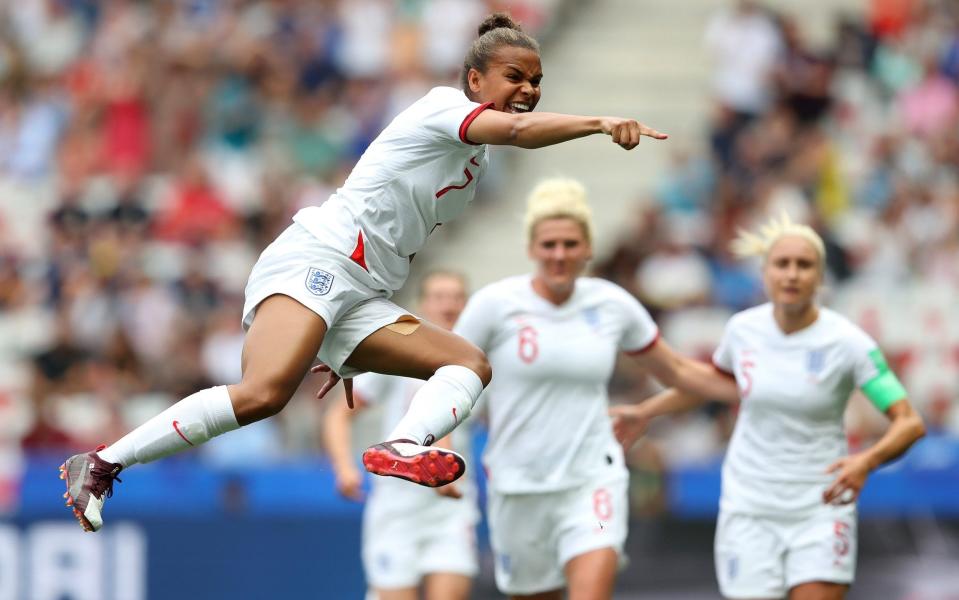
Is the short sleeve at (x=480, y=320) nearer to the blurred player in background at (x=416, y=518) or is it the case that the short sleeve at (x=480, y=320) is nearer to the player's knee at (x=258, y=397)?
the blurred player in background at (x=416, y=518)

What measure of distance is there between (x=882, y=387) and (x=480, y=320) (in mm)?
1970

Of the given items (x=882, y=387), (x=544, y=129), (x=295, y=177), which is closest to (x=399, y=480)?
(x=882, y=387)

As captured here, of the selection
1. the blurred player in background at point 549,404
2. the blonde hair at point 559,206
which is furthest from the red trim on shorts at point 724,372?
the blonde hair at point 559,206

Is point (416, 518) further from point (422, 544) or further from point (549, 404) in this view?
point (549, 404)

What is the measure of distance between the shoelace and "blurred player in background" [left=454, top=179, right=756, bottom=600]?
2.15m

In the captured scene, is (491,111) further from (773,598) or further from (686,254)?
(686,254)

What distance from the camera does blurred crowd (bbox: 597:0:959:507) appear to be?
13625mm

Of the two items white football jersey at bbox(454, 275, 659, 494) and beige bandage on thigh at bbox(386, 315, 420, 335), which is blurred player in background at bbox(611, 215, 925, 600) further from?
beige bandage on thigh at bbox(386, 315, 420, 335)

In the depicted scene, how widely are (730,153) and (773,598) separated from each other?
8.10 meters

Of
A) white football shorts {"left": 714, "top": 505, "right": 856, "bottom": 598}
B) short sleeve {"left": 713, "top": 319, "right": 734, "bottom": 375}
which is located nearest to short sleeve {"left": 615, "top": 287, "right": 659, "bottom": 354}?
short sleeve {"left": 713, "top": 319, "right": 734, "bottom": 375}

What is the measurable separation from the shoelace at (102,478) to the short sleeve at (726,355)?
10.7 ft

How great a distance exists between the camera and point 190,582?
11750 mm

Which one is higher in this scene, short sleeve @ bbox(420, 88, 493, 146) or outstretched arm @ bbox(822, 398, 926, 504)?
short sleeve @ bbox(420, 88, 493, 146)

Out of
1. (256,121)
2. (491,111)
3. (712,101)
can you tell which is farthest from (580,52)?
(491,111)
